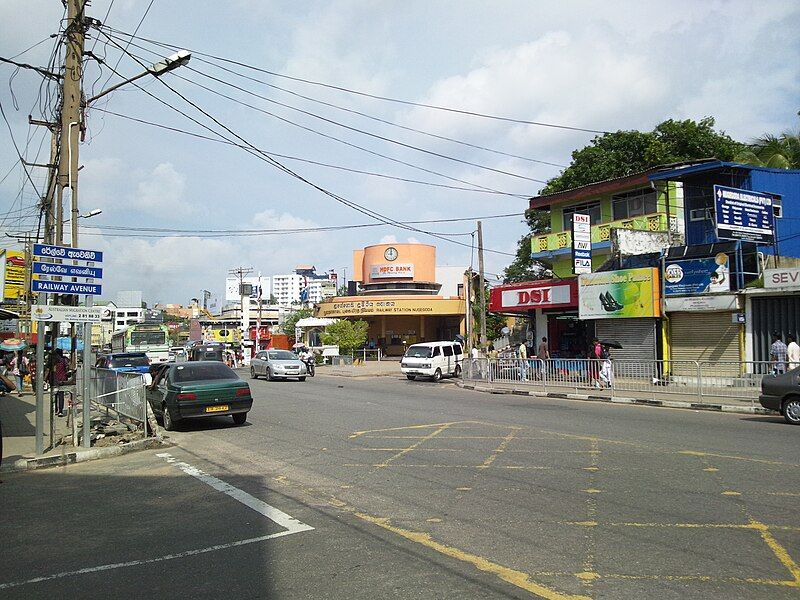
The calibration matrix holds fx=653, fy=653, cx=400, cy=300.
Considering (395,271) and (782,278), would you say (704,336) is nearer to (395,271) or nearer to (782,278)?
(782,278)

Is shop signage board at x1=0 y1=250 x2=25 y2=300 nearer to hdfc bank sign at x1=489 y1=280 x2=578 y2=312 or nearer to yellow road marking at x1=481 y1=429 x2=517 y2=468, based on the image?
hdfc bank sign at x1=489 y1=280 x2=578 y2=312

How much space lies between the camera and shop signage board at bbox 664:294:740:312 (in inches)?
896

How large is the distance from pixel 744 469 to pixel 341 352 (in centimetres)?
4381

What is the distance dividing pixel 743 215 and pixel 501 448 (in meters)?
16.7

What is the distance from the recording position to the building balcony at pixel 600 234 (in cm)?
2934

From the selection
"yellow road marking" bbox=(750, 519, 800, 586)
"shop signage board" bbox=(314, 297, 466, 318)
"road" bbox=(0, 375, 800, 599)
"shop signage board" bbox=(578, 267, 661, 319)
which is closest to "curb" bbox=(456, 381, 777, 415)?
"road" bbox=(0, 375, 800, 599)

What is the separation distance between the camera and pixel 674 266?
2453 centimetres

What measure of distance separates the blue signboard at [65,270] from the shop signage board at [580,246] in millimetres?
20561

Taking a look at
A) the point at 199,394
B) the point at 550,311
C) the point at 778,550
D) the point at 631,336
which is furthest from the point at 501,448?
the point at 550,311

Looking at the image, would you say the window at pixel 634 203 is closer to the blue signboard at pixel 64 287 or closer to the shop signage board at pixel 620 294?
the shop signage board at pixel 620 294

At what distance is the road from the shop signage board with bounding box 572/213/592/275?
612 inches

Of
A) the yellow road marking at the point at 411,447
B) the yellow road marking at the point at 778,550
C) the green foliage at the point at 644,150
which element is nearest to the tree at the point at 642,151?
the green foliage at the point at 644,150

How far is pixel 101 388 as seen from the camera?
61.8 ft

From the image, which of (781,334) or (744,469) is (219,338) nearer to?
(781,334)
